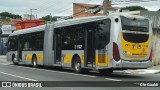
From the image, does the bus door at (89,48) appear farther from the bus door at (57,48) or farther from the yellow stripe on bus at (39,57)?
the yellow stripe on bus at (39,57)

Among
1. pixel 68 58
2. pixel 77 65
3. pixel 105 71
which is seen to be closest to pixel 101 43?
pixel 105 71

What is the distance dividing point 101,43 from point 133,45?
5.33 feet

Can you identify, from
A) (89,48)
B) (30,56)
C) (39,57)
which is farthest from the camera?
(30,56)

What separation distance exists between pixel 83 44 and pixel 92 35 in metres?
1.06

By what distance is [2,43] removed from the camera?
80188 millimetres

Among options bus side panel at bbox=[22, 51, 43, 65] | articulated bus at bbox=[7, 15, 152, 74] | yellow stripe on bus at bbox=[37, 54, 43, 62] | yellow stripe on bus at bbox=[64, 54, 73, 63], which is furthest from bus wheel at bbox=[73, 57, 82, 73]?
bus side panel at bbox=[22, 51, 43, 65]

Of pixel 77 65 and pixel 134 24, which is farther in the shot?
pixel 77 65

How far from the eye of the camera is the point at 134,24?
20.9 metres

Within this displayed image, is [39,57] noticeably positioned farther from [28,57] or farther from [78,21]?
[78,21]

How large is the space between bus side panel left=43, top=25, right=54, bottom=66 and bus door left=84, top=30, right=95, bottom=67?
207 inches

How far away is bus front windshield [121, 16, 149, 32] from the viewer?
20641 mm

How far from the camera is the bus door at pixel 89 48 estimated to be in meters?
21.9

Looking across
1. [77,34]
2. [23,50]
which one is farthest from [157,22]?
[77,34]

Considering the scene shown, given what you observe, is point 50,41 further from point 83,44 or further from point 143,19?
point 143,19
